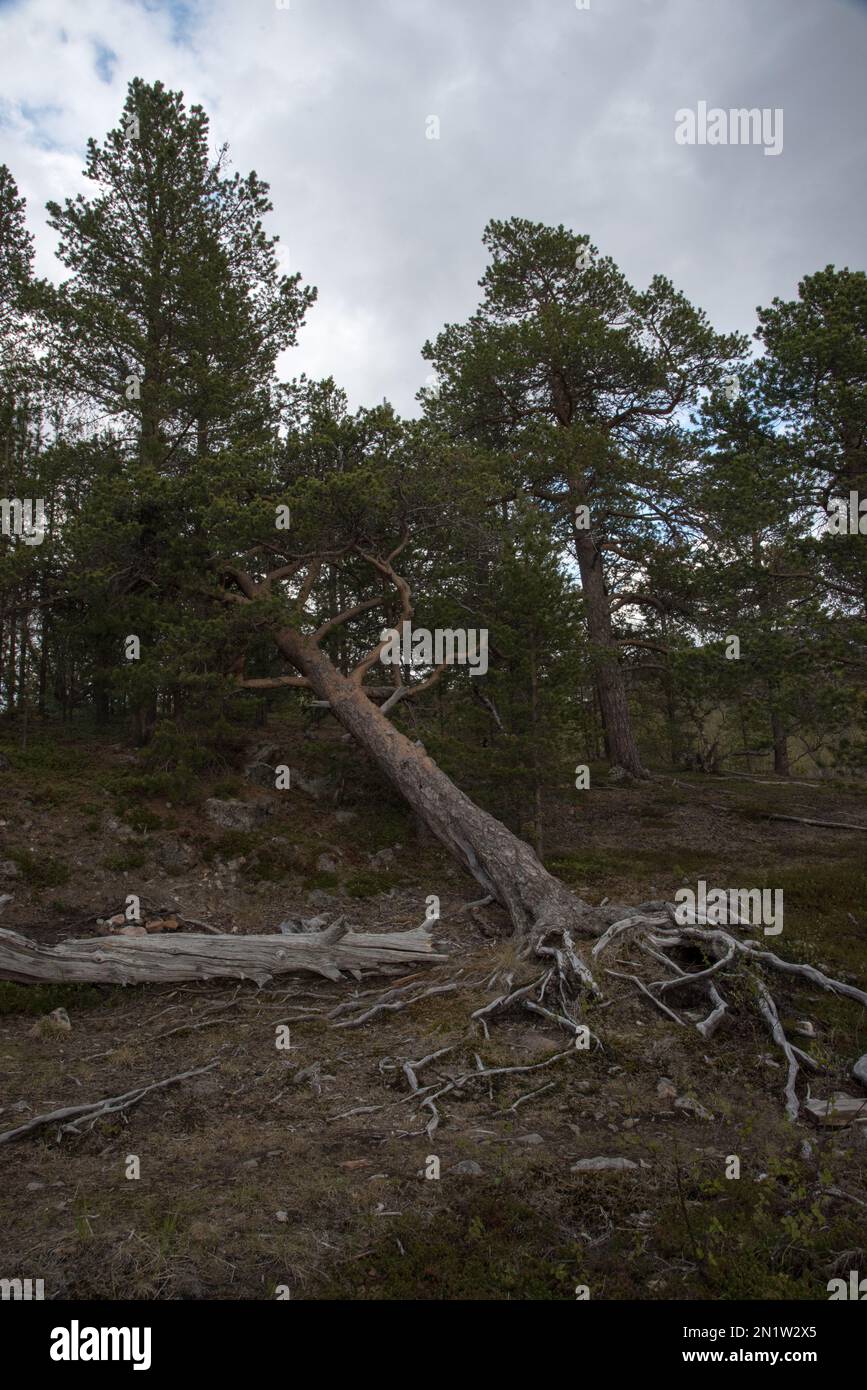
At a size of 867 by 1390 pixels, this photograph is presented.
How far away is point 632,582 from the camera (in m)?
24.2

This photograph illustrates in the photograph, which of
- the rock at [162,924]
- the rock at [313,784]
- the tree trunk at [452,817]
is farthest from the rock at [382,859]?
the rock at [162,924]

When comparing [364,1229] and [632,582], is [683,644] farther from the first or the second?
[364,1229]

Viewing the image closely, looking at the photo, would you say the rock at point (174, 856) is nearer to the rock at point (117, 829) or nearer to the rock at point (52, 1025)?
the rock at point (117, 829)

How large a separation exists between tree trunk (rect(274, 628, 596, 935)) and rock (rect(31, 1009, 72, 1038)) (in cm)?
588

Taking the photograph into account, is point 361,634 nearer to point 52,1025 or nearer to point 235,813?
point 235,813

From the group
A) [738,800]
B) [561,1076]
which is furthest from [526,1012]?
[738,800]

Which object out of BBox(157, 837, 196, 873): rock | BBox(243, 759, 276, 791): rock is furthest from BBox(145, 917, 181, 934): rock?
BBox(243, 759, 276, 791): rock

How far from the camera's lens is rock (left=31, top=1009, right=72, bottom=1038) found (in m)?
8.39

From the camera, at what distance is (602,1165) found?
5.26 metres

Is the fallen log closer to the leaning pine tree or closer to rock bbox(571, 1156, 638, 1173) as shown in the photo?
the leaning pine tree

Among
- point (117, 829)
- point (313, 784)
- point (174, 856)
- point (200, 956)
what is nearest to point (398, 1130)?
point (200, 956)

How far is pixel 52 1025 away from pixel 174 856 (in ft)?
16.8

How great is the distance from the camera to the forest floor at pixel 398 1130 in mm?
4246

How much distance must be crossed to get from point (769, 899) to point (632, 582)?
1456cm
